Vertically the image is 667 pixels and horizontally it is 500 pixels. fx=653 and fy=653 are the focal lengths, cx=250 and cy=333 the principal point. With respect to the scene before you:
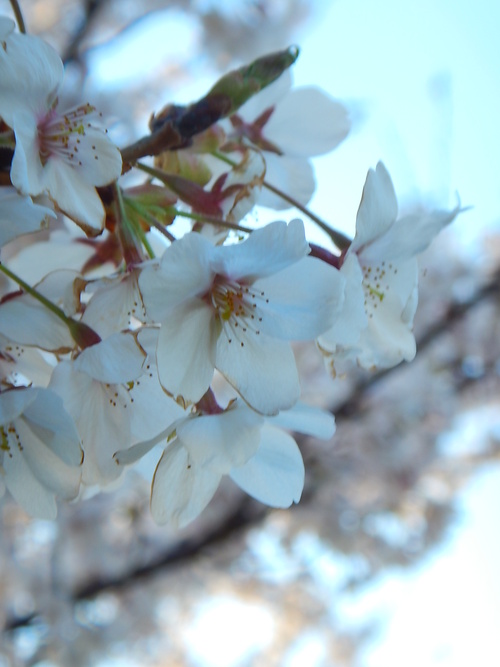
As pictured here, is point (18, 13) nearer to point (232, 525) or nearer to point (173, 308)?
point (173, 308)

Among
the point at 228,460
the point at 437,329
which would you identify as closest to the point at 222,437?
the point at 228,460

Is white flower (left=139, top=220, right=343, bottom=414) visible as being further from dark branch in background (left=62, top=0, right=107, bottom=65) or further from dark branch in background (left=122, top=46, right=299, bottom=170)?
dark branch in background (left=62, top=0, right=107, bottom=65)

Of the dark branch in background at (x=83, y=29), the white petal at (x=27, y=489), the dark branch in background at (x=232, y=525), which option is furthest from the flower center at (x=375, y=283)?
the dark branch in background at (x=83, y=29)

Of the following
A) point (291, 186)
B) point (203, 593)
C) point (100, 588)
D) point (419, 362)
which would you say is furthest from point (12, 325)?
point (203, 593)

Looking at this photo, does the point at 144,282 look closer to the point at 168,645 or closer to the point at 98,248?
the point at 98,248

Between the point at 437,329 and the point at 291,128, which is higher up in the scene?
the point at 291,128
